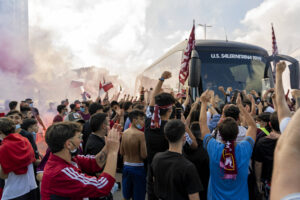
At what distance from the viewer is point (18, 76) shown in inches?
564

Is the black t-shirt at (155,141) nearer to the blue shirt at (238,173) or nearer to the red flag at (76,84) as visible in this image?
the blue shirt at (238,173)

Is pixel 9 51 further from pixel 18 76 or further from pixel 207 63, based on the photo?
pixel 207 63

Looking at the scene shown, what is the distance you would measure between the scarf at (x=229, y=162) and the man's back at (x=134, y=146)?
1286mm

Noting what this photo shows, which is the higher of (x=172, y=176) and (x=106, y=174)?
(x=106, y=174)

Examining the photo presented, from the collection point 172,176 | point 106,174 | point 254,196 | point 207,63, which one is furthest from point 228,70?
point 106,174

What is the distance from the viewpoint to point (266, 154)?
2.99 m

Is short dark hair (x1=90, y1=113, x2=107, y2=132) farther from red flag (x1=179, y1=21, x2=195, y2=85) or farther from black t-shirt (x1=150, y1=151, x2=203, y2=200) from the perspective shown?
red flag (x1=179, y1=21, x2=195, y2=85)

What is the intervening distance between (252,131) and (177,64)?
6.99 metres

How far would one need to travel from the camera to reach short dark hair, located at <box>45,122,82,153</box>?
73.3 inches

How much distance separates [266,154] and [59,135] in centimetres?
252

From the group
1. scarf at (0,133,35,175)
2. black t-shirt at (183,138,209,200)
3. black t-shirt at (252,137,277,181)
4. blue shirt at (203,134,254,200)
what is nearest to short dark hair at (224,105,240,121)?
black t-shirt at (252,137,277,181)

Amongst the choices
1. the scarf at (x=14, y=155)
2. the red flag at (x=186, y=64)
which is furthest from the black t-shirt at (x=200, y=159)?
the red flag at (x=186, y=64)

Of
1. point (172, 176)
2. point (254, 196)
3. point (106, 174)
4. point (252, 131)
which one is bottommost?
point (254, 196)

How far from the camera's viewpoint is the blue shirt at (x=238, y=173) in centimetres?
247
